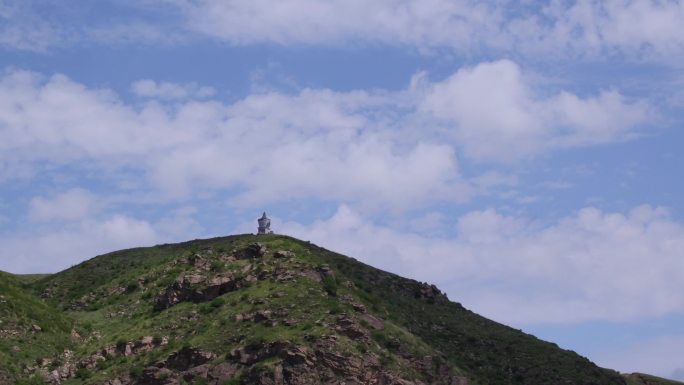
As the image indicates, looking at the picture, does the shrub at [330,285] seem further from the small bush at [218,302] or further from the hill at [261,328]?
the small bush at [218,302]

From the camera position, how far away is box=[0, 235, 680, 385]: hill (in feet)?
318

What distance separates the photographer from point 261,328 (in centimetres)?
10175

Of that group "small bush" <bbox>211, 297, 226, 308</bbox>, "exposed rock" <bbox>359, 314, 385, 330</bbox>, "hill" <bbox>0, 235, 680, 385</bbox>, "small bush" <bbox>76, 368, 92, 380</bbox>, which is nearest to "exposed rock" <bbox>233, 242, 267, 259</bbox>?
"hill" <bbox>0, 235, 680, 385</bbox>

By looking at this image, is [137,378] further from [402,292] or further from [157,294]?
[402,292]

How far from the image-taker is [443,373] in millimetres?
101562

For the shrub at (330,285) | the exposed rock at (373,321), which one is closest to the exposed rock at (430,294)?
the shrub at (330,285)

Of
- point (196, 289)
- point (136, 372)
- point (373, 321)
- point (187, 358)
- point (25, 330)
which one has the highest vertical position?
point (196, 289)

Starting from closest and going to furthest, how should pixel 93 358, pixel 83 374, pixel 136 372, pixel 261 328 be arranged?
pixel 136 372 → pixel 83 374 → pixel 261 328 → pixel 93 358

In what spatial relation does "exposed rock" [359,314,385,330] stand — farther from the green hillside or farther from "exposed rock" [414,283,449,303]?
the green hillside

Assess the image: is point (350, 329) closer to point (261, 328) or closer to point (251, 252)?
point (261, 328)

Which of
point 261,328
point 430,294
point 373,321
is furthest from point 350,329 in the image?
point 430,294

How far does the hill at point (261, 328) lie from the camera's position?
318 feet

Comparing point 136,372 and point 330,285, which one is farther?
point 330,285

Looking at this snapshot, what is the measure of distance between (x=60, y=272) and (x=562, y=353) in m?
67.0
